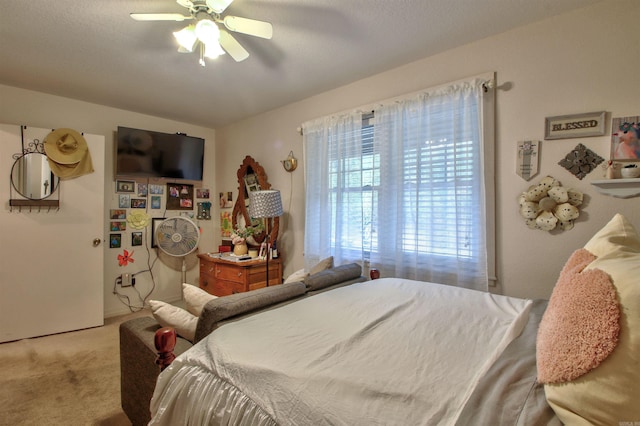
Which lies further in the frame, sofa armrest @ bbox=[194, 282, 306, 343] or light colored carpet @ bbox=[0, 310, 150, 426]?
light colored carpet @ bbox=[0, 310, 150, 426]

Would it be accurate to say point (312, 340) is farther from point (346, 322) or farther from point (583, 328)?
point (583, 328)

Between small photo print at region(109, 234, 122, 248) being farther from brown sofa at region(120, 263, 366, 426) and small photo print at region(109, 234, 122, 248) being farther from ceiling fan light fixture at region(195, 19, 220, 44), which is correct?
ceiling fan light fixture at region(195, 19, 220, 44)

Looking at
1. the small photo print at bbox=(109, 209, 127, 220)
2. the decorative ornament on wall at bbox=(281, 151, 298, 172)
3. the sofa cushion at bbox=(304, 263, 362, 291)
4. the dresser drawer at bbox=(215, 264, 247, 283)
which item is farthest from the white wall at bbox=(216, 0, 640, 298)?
the small photo print at bbox=(109, 209, 127, 220)

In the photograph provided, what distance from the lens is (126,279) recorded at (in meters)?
3.52

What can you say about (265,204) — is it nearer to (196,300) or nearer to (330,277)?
(330,277)

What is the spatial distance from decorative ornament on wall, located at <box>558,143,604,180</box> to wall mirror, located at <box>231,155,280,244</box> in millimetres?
2711

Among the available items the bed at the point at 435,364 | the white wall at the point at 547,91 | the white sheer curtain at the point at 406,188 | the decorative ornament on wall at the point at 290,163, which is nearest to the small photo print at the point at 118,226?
the decorative ornament on wall at the point at 290,163

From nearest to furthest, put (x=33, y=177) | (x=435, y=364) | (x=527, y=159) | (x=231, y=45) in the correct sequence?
(x=435, y=364) → (x=231, y=45) → (x=527, y=159) → (x=33, y=177)

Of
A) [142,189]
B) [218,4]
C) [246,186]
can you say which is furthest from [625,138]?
[142,189]

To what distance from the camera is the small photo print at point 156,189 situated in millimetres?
3709

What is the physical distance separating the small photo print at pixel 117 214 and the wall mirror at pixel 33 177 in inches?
26.6

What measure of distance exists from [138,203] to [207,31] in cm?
270

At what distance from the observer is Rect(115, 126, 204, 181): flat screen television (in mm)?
3333

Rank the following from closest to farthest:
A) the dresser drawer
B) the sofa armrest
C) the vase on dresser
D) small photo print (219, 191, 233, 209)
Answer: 1. the sofa armrest
2. the dresser drawer
3. the vase on dresser
4. small photo print (219, 191, 233, 209)
